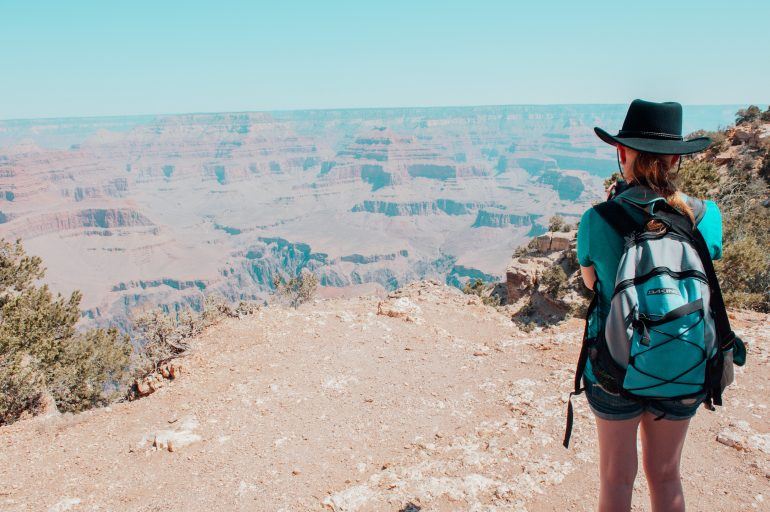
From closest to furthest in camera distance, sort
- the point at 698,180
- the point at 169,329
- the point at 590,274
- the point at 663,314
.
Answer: the point at 663,314
the point at 590,274
the point at 169,329
the point at 698,180

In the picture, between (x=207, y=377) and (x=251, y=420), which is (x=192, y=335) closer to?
(x=207, y=377)

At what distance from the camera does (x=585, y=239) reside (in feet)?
8.25

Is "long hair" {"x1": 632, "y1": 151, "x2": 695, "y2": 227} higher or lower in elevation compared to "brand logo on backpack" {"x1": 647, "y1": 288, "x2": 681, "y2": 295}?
higher

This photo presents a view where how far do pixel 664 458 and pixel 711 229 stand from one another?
1334 mm

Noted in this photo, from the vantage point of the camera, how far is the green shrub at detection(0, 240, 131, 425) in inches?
343

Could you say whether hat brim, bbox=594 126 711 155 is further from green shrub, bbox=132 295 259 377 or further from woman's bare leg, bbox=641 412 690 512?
green shrub, bbox=132 295 259 377

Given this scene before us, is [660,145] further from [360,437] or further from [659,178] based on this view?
[360,437]

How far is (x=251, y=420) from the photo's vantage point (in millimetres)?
6344

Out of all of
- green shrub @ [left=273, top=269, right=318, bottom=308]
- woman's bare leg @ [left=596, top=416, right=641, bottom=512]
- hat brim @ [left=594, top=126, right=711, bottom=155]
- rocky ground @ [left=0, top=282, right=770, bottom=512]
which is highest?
hat brim @ [left=594, top=126, right=711, bottom=155]

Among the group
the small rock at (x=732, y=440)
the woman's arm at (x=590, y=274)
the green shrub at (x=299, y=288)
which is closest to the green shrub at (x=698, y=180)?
the small rock at (x=732, y=440)

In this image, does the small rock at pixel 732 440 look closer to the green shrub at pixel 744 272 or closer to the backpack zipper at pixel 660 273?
the backpack zipper at pixel 660 273

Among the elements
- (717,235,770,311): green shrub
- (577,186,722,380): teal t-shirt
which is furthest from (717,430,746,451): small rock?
(717,235,770,311): green shrub

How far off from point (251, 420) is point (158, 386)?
3139mm

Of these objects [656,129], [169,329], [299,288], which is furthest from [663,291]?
[299,288]
